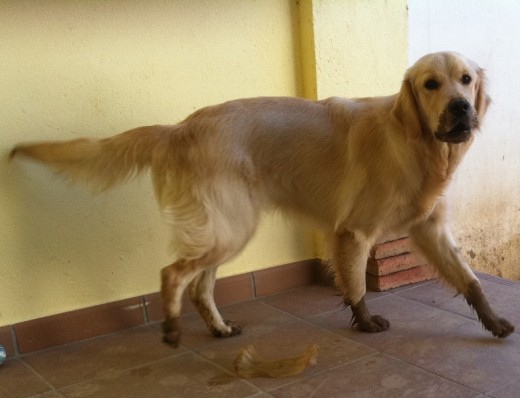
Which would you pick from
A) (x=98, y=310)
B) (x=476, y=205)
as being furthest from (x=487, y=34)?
(x=98, y=310)

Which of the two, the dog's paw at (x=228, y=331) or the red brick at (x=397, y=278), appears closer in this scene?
the dog's paw at (x=228, y=331)

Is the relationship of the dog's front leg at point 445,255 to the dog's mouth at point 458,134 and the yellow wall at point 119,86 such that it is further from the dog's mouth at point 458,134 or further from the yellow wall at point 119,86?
the yellow wall at point 119,86

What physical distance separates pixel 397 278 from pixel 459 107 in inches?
54.6

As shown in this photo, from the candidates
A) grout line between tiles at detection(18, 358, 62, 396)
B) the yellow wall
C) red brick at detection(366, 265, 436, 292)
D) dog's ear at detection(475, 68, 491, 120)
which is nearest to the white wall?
red brick at detection(366, 265, 436, 292)

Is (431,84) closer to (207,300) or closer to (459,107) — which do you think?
(459,107)

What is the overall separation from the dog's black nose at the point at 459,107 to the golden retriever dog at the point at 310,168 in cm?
8

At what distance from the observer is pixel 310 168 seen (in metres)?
2.70

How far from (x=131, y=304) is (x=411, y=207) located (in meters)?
1.46

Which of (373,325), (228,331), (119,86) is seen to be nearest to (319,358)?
(373,325)

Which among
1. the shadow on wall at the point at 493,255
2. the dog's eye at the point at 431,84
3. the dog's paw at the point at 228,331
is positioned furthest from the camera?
the shadow on wall at the point at 493,255

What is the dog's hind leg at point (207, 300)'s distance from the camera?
278 centimetres

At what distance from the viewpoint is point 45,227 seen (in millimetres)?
2707

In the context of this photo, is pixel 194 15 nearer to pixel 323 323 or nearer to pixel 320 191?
pixel 320 191

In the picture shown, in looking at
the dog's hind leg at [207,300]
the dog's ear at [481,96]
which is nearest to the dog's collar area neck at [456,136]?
the dog's ear at [481,96]
